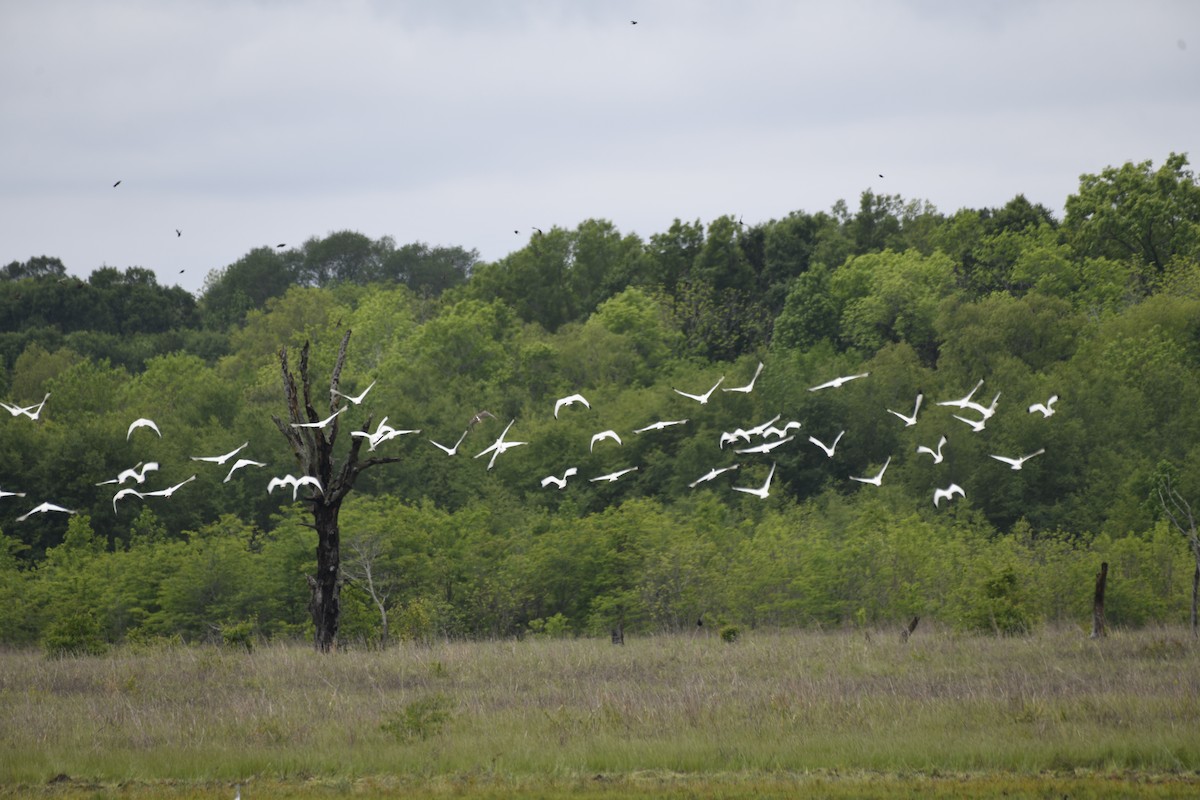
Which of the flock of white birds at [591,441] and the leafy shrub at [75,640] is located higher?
the flock of white birds at [591,441]

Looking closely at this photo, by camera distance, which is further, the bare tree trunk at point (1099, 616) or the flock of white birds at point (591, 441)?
the flock of white birds at point (591, 441)

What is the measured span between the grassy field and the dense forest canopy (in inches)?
313

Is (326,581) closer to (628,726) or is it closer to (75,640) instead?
(75,640)

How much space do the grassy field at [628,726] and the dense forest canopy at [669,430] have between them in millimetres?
7951

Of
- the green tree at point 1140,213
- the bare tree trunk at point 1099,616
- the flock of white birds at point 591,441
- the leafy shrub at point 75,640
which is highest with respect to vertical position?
the green tree at point 1140,213

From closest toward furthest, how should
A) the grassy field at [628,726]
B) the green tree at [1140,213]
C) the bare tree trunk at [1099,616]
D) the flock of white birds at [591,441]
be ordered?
the grassy field at [628,726], the bare tree trunk at [1099,616], the flock of white birds at [591,441], the green tree at [1140,213]

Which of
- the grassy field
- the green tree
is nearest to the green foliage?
the grassy field

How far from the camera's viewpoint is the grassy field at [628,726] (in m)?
18.1

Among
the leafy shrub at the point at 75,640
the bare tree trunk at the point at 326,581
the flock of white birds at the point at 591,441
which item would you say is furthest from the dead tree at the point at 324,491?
the leafy shrub at the point at 75,640

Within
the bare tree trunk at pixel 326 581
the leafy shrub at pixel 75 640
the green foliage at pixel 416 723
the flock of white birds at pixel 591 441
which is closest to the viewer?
the green foliage at pixel 416 723

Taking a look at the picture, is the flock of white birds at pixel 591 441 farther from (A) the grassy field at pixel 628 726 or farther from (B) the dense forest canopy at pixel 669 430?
(A) the grassy field at pixel 628 726

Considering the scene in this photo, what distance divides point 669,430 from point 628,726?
49993mm

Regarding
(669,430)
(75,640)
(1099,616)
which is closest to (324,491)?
(75,640)

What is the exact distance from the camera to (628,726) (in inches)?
819
